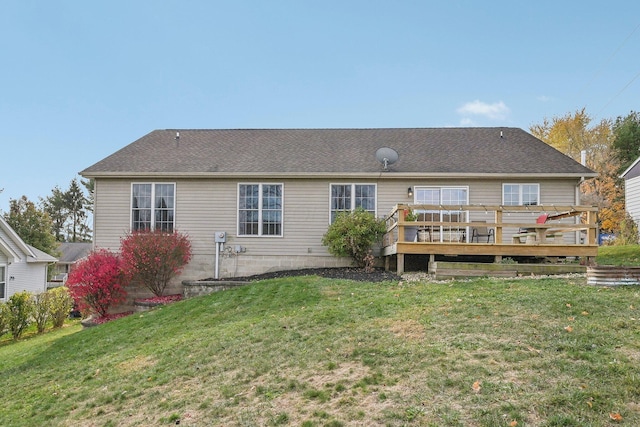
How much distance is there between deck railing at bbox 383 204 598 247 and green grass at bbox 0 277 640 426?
87.7 inches

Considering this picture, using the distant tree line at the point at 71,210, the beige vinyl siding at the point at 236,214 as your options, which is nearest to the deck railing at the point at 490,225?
the beige vinyl siding at the point at 236,214

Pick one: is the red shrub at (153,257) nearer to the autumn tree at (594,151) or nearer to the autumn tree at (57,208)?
the autumn tree at (594,151)

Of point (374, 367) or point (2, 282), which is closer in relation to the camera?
point (374, 367)

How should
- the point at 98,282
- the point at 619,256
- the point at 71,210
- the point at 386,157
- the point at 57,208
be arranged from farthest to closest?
the point at 71,210 → the point at 57,208 → the point at 619,256 → the point at 386,157 → the point at 98,282

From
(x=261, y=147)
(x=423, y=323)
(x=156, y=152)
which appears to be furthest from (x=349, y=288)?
(x=156, y=152)

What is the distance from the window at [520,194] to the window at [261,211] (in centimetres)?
675

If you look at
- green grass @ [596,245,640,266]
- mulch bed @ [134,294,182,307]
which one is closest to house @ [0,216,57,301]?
mulch bed @ [134,294,182,307]

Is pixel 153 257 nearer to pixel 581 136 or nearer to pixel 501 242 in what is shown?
pixel 501 242

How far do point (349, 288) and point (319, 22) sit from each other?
1210 cm

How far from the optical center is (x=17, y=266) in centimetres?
1933

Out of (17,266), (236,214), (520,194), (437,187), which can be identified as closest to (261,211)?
(236,214)

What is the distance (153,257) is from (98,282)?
1.60m

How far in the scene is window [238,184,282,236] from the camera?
45.8ft

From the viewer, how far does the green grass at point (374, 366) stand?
12.0 feet
